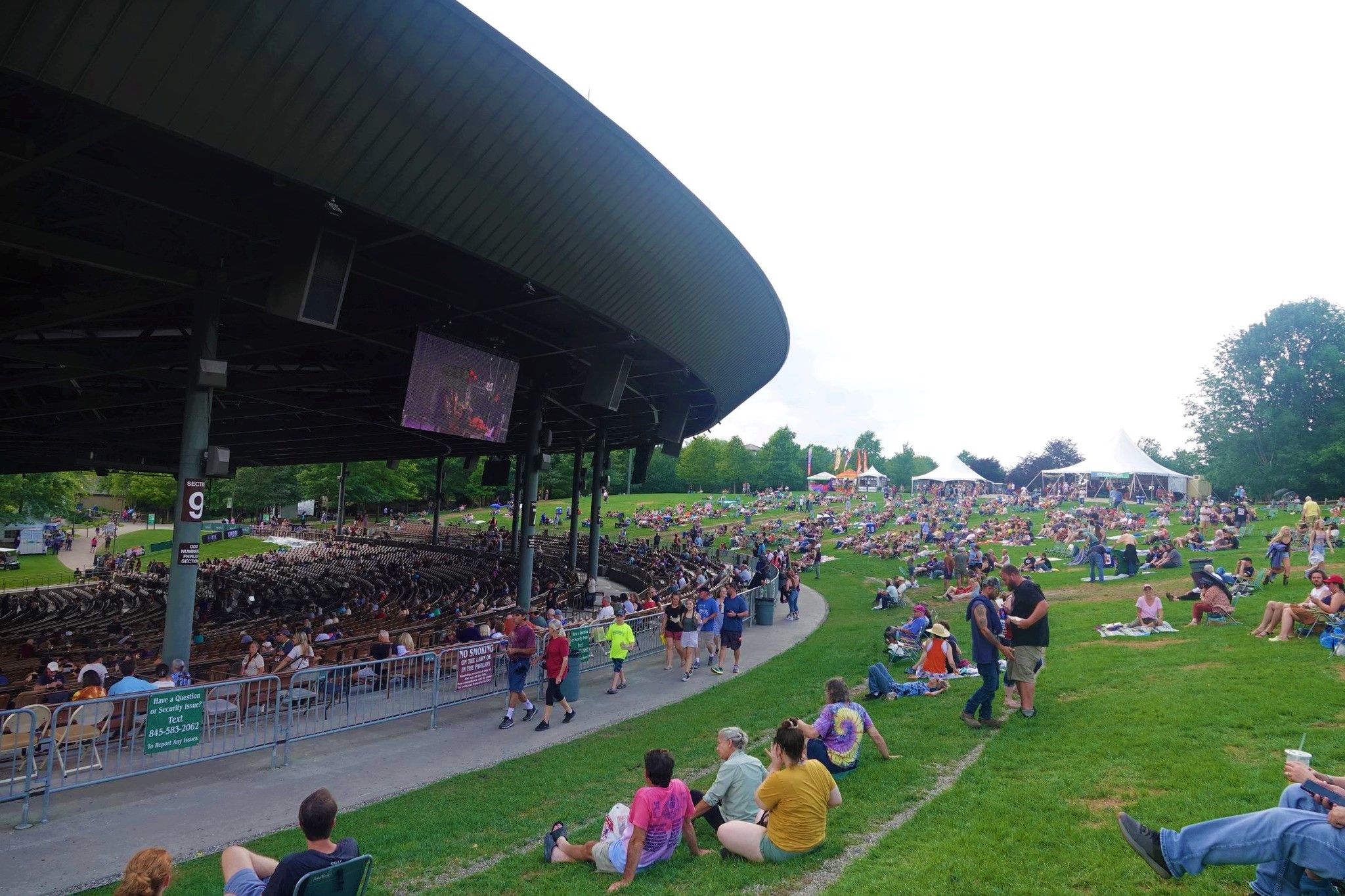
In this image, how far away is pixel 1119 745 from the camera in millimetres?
7484

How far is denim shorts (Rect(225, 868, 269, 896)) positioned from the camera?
427cm

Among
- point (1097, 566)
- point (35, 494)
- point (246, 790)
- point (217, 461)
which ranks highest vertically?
Answer: point (217, 461)

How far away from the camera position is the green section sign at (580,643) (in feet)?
46.2

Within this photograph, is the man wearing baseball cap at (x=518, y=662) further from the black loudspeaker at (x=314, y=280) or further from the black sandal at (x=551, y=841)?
the black loudspeaker at (x=314, y=280)

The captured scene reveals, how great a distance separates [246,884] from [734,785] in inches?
146

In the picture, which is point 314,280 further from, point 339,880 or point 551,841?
point 339,880

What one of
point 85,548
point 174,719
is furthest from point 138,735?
point 85,548

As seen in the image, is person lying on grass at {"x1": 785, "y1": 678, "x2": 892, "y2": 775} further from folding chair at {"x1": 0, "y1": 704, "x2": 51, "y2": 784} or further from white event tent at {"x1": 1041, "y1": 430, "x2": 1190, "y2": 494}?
white event tent at {"x1": 1041, "y1": 430, "x2": 1190, "y2": 494}

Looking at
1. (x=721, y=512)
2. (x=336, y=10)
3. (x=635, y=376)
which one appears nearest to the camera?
(x=336, y=10)

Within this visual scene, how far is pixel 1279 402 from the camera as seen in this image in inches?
2137

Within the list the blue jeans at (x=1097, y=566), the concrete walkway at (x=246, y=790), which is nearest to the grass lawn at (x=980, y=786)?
the concrete walkway at (x=246, y=790)

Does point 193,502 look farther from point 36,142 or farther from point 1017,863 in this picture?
point 1017,863

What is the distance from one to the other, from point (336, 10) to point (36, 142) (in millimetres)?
4682

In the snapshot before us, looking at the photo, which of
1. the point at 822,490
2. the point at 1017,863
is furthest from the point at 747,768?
the point at 822,490
